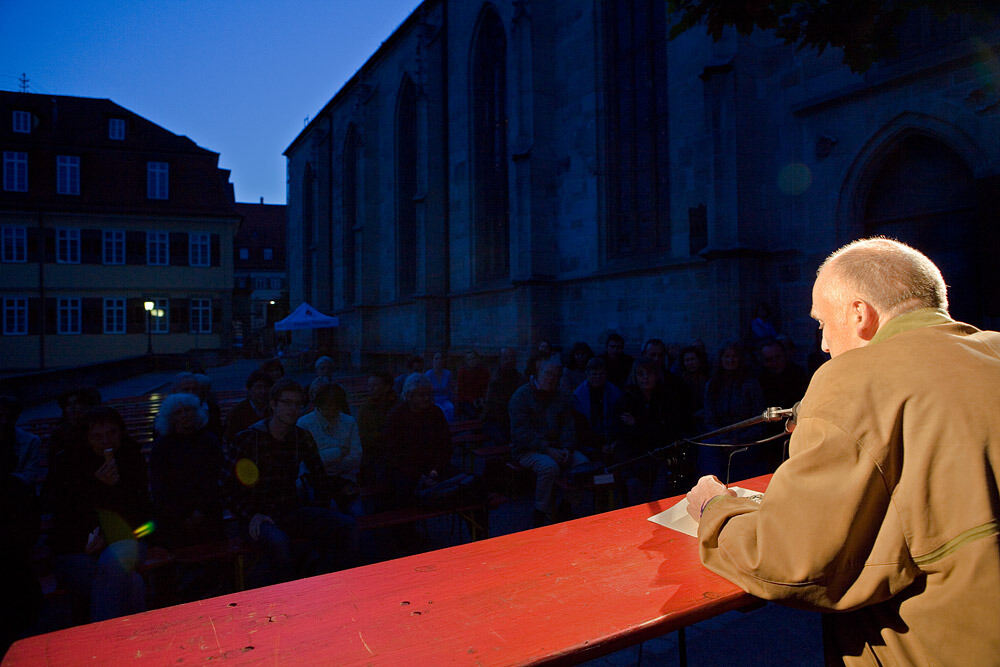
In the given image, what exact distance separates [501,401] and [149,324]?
2917cm

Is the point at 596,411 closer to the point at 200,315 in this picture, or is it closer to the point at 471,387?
the point at 471,387

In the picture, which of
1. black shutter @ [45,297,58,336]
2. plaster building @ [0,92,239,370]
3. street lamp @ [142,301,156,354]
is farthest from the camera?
plaster building @ [0,92,239,370]

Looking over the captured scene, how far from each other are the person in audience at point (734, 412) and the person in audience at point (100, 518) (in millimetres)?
4764

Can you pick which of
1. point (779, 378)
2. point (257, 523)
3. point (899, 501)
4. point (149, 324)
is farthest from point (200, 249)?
point (899, 501)

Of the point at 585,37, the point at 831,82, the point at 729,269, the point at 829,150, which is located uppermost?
the point at 585,37

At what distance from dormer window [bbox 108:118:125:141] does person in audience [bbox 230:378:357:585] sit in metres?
Answer: 37.4

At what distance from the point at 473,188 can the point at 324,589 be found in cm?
1735

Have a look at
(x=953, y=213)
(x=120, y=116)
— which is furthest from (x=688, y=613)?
(x=120, y=116)

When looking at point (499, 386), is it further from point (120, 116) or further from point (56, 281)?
point (120, 116)

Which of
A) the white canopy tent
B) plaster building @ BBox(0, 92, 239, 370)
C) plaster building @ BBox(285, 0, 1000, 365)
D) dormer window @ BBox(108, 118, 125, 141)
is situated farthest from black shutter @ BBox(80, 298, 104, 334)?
the white canopy tent

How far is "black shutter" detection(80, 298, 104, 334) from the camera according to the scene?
31.4 m

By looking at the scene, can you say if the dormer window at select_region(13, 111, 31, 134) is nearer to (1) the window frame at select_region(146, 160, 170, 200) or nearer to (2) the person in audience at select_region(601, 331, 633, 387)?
(1) the window frame at select_region(146, 160, 170, 200)

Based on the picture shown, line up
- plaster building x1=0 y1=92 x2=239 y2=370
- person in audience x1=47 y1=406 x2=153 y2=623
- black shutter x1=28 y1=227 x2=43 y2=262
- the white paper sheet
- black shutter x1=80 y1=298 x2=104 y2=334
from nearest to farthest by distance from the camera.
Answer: the white paper sheet
person in audience x1=47 y1=406 x2=153 y2=623
plaster building x1=0 y1=92 x2=239 y2=370
black shutter x1=28 y1=227 x2=43 y2=262
black shutter x1=80 y1=298 x2=104 y2=334

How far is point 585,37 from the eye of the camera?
540 inches
